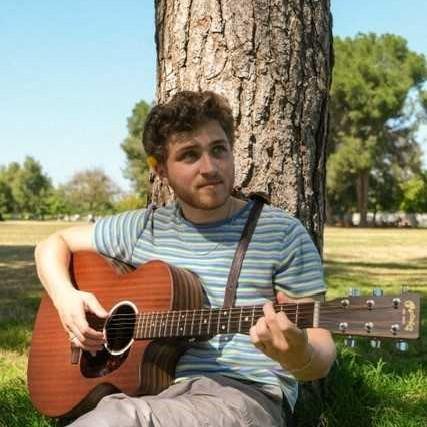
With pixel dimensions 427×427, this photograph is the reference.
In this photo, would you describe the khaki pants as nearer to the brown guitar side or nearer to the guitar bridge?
the brown guitar side

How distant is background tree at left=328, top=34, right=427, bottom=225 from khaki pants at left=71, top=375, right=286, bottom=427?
45747 mm

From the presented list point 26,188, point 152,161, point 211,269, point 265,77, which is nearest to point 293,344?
point 211,269

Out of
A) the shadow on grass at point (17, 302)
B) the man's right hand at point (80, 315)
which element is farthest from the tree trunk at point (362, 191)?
the man's right hand at point (80, 315)

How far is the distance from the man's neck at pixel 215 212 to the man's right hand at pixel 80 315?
55 cm

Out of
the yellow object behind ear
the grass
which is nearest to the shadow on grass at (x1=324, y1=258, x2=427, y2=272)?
the grass

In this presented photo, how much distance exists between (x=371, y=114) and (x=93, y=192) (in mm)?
45786

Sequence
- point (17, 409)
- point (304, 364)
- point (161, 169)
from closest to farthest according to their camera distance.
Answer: point (304, 364) < point (161, 169) < point (17, 409)

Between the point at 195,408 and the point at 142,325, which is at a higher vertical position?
the point at 142,325

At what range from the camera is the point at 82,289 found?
307 centimetres

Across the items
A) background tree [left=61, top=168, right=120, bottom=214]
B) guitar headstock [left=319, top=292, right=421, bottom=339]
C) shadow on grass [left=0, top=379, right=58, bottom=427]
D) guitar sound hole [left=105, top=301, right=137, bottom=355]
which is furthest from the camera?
background tree [left=61, top=168, right=120, bottom=214]

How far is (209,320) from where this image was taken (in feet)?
7.97

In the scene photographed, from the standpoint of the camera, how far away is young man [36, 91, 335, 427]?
2324 millimetres

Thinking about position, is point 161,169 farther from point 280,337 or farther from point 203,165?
point 280,337

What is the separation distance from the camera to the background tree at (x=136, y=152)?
6303cm
